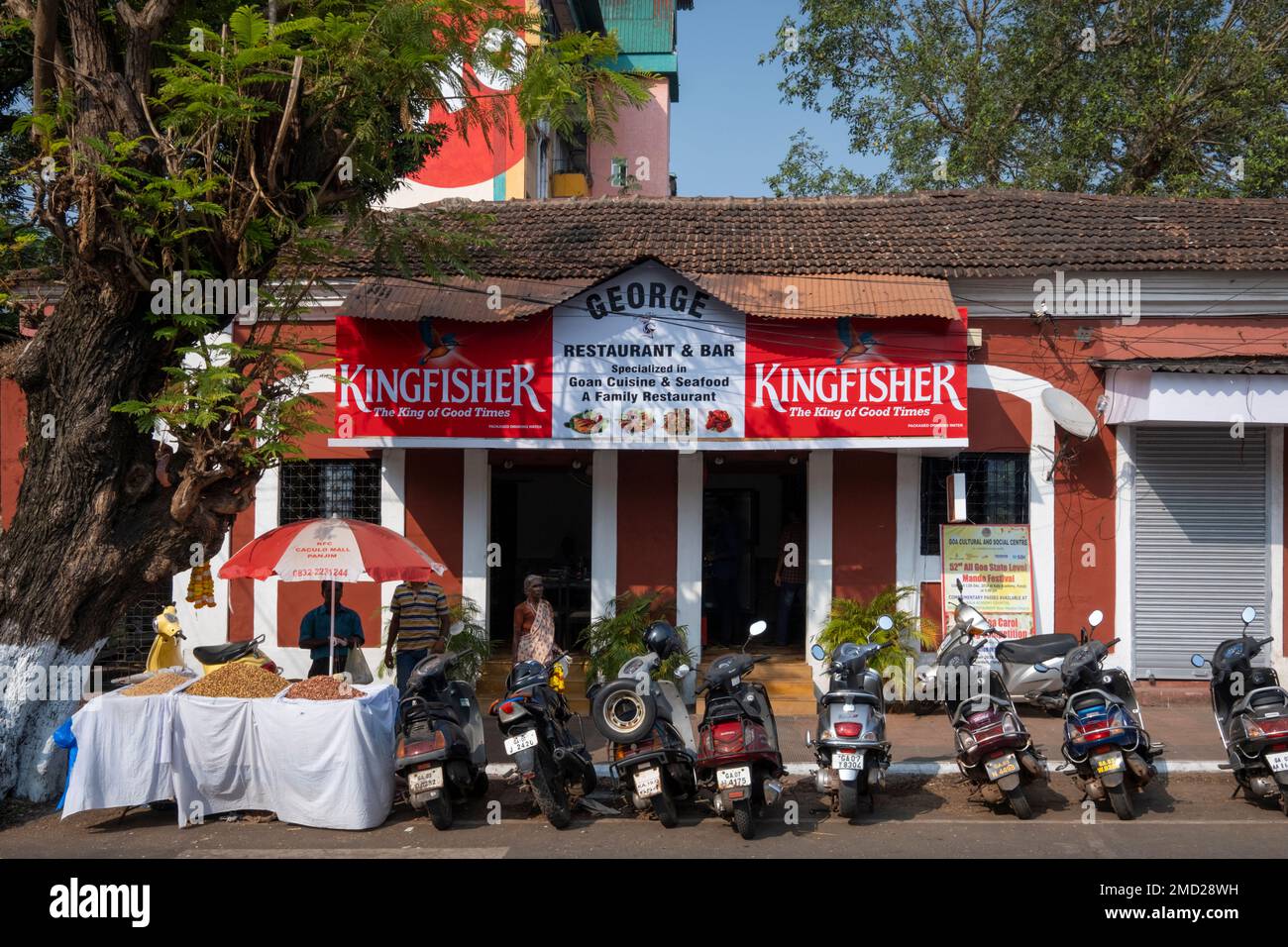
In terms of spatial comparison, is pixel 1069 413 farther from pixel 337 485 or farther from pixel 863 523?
pixel 337 485

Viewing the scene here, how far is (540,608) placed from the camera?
34.3ft

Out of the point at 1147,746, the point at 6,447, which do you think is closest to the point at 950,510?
the point at 1147,746

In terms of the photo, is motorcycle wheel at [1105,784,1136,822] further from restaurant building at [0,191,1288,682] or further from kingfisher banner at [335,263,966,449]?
kingfisher banner at [335,263,966,449]

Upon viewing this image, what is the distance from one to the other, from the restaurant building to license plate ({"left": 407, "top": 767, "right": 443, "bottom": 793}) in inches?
179

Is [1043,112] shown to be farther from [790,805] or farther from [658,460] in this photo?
[790,805]

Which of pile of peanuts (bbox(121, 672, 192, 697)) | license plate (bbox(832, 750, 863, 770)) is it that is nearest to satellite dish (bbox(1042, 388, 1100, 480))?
license plate (bbox(832, 750, 863, 770))

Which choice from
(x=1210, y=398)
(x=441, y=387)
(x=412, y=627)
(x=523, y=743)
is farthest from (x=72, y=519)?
(x=1210, y=398)

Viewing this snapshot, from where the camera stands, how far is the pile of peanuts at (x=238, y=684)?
7.93 metres

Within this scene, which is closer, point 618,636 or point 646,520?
point 618,636

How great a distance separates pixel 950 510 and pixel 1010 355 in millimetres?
1858

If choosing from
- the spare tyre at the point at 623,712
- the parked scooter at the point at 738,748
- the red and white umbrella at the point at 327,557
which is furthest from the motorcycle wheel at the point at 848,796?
the red and white umbrella at the point at 327,557

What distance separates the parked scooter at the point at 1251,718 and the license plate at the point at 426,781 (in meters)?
5.50

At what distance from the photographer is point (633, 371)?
1136 cm

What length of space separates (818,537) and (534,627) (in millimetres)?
3519
